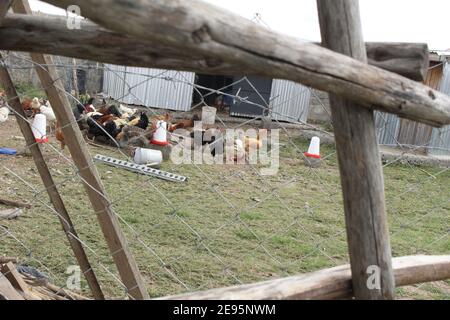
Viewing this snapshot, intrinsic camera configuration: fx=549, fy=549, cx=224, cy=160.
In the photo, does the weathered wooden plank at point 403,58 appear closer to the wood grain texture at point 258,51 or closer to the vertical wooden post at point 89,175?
the wood grain texture at point 258,51

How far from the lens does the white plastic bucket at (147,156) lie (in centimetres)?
746

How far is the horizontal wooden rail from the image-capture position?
55.6 inches

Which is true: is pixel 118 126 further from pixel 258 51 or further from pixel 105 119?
pixel 258 51

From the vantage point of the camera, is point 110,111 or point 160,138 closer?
point 160,138

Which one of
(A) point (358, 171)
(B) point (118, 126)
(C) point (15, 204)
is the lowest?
(C) point (15, 204)

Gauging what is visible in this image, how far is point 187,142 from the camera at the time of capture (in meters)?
8.79

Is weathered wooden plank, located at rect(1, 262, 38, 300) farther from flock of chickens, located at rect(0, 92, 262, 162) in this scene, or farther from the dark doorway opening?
the dark doorway opening

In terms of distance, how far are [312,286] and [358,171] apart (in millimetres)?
343

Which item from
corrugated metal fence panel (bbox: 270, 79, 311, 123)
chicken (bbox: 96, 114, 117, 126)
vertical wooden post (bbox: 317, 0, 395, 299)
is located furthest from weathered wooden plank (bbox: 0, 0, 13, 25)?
corrugated metal fence panel (bbox: 270, 79, 311, 123)

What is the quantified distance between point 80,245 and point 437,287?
2.82 m

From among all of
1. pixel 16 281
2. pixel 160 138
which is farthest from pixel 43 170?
pixel 160 138

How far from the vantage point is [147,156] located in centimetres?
747
